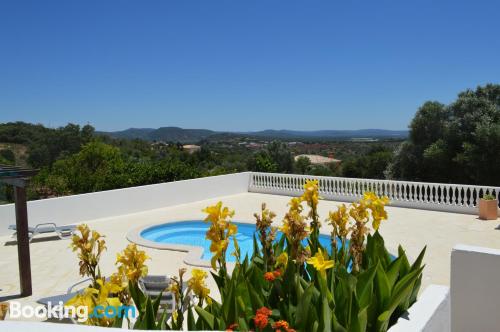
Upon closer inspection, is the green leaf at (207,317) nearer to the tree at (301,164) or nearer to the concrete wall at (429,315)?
the concrete wall at (429,315)

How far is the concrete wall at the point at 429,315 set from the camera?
2270mm

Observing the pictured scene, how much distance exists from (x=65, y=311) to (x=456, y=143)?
53.1ft

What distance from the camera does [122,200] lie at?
11.3m

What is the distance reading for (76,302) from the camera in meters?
Result: 1.74

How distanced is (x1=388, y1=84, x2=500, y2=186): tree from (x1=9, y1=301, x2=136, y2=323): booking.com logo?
14.5m

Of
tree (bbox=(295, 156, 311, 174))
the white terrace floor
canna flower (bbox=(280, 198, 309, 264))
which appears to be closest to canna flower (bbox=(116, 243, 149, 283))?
canna flower (bbox=(280, 198, 309, 264))

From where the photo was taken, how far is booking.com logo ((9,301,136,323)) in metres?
1.79

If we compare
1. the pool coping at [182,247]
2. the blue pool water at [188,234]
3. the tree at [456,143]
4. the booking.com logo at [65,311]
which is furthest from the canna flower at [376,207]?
the tree at [456,143]

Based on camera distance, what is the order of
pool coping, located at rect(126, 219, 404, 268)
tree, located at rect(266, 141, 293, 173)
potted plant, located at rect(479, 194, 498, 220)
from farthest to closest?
tree, located at rect(266, 141, 293, 173) → potted plant, located at rect(479, 194, 498, 220) → pool coping, located at rect(126, 219, 404, 268)

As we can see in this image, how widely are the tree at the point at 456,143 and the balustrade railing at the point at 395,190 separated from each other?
359 centimetres

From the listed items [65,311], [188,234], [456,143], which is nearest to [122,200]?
[188,234]

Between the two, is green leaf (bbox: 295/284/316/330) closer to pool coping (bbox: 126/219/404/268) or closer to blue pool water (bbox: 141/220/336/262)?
pool coping (bbox: 126/219/404/268)

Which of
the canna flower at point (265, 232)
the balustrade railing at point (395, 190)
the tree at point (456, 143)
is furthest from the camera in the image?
the tree at point (456, 143)

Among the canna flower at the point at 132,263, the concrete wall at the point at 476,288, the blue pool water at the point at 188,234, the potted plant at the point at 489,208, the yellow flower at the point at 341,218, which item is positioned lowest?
the blue pool water at the point at 188,234
